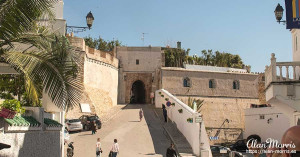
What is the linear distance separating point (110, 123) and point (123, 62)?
16281 mm

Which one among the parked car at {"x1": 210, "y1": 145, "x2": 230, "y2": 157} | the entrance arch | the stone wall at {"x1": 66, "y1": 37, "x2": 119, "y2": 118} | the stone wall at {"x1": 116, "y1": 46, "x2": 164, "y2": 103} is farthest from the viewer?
the entrance arch

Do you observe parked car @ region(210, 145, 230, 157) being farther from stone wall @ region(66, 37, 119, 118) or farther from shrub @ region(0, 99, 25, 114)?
shrub @ region(0, 99, 25, 114)

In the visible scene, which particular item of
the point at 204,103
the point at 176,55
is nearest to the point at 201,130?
the point at 204,103

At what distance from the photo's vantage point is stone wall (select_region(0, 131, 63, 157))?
1073 cm

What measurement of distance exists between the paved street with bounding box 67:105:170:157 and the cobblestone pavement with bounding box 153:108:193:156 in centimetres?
36

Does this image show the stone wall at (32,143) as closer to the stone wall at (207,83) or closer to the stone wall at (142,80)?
the stone wall at (207,83)

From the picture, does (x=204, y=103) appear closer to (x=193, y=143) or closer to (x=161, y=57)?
(x=161, y=57)

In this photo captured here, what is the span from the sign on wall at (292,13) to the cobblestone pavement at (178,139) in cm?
866

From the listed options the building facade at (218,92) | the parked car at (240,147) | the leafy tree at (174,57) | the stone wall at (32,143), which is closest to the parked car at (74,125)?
the stone wall at (32,143)

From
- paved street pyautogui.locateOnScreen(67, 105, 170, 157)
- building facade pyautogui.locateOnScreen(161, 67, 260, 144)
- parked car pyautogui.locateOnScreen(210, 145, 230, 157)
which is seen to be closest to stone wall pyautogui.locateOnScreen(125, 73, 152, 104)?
building facade pyautogui.locateOnScreen(161, 67, 260, 144)

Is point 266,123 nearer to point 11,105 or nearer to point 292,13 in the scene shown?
point 292,13

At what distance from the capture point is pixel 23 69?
933 cm

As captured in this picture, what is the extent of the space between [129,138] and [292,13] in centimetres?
1241

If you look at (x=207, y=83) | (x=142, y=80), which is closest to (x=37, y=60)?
(x=142, y=80)
